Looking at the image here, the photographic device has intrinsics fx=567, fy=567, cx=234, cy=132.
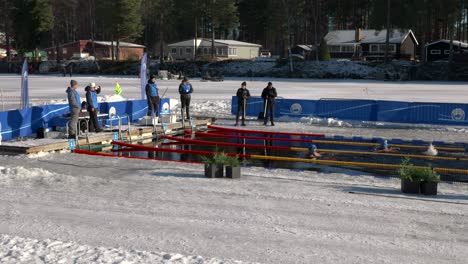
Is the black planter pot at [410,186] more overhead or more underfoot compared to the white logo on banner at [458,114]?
more underfoot

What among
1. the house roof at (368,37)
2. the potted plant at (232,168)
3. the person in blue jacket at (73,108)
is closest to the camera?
the potted plant at (232,168)

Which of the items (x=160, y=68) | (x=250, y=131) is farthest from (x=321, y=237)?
(x=160, y=68)

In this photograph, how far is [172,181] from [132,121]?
10746mm

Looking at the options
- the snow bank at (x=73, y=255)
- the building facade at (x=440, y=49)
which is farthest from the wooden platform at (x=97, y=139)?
the building facade at (x=440, y=49)

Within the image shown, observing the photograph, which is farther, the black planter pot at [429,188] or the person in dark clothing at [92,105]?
the person in dark clothing at [92,105]

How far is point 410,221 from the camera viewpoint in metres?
7.68

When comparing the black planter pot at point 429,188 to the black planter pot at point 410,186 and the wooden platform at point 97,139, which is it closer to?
the black planter pot at point 410,186

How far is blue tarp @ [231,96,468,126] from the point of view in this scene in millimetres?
20562

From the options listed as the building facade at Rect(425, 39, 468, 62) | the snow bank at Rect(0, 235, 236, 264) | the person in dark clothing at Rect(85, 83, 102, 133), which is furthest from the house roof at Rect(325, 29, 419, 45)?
the snow bank at Rect(0, 235, 236, 264)

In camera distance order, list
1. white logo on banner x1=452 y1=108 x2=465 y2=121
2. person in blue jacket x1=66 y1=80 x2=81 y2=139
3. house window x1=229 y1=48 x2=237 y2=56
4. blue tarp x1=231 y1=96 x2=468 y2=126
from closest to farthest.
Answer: person in blue jacket x1=66 y1=80 x2=81 y2=139, white logo on banner x1=452 y1=108 x2=465 y2=121, blue tarp x1=231 y1=96 x2=468 y2=126, house window x1=229 y1=48 x2=237 y2=56

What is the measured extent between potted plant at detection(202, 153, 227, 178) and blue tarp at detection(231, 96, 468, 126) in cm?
1252

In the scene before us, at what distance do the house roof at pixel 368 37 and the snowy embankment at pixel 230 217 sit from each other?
61.1 meters

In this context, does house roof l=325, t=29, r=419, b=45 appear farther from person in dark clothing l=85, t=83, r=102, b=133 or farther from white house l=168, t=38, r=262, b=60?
person in dark clothing l=85, t=83, r=102, b=133

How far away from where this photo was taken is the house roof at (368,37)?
70938 mm
